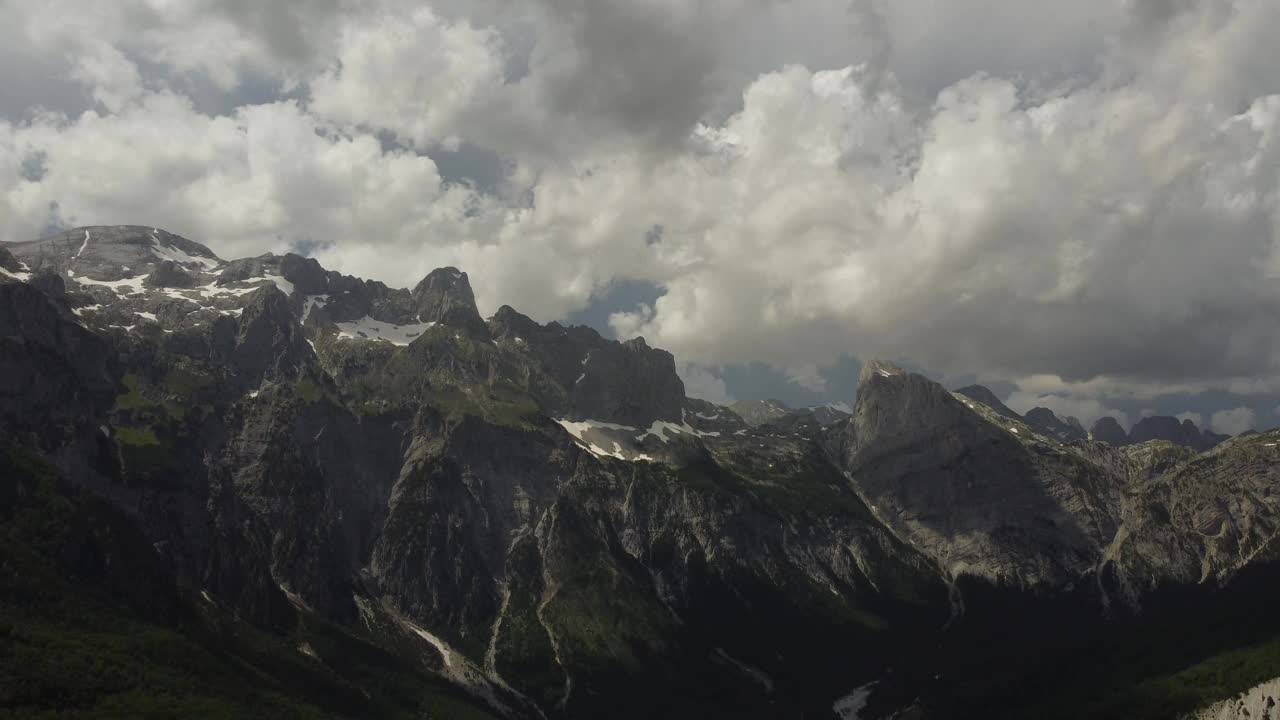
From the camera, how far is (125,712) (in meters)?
199

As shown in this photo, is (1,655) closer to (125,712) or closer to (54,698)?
(54,698)

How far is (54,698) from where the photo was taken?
19475 cm

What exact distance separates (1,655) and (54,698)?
663 inches

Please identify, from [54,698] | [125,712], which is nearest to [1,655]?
[54,698]

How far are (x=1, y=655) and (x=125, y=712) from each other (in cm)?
2961

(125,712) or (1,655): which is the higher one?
(1,655)

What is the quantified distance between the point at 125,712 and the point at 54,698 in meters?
14.1
